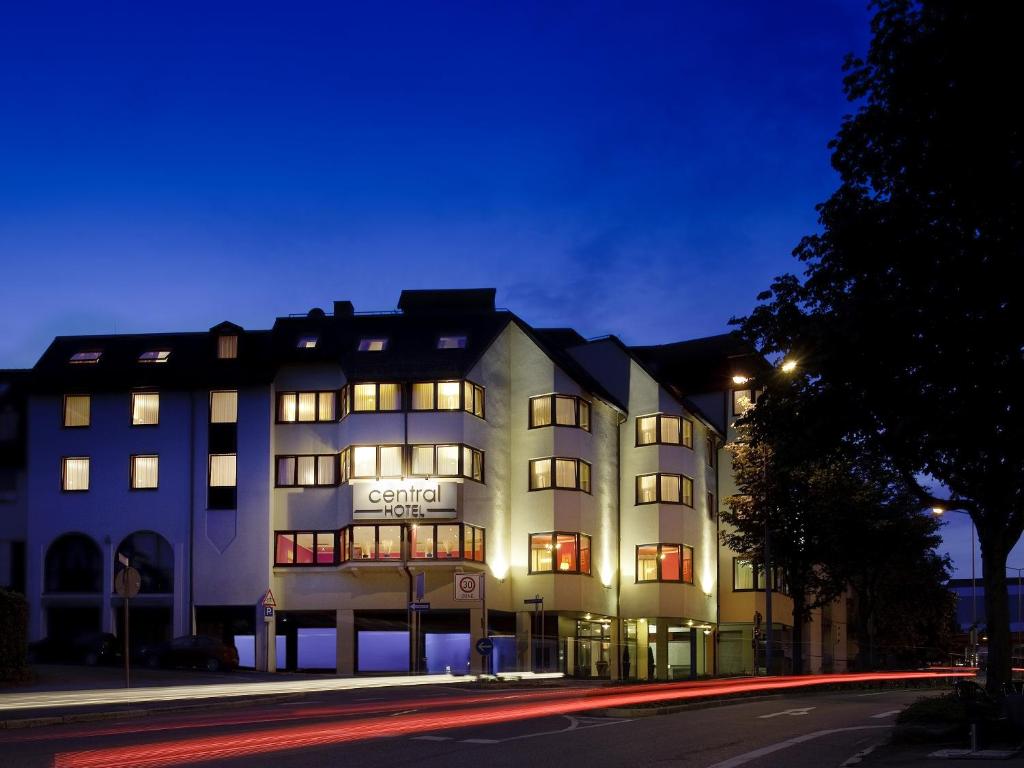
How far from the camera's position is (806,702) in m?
34.9

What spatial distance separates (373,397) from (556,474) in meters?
8.44

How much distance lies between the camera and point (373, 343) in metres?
60.4

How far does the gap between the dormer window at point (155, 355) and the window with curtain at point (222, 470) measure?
5033mm

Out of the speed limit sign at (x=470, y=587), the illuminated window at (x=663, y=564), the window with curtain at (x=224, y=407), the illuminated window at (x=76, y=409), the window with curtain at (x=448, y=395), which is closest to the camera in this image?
the speed limit sign at (x=470, y=587)

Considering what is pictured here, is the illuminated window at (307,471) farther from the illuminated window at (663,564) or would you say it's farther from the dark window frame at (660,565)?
the illuminated window at (663,564)

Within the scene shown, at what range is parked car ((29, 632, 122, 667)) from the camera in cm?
5500

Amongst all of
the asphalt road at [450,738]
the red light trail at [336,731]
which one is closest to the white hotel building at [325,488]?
the red light trail at [336,731]

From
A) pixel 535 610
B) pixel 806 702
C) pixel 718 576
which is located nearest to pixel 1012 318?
pixel 806 702

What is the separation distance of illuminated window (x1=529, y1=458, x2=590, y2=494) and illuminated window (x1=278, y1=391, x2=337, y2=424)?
8.94 meters

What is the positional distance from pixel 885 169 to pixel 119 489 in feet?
147

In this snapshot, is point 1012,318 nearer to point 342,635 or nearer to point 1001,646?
point 1001,646

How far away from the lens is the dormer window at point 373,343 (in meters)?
60.1

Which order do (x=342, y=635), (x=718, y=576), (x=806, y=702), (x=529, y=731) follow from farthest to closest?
(x=718, y=576) < (x=342, y=635) < (x=806, y=702) < (x=529, y=731)

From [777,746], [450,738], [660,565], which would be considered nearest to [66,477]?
[660,565]
